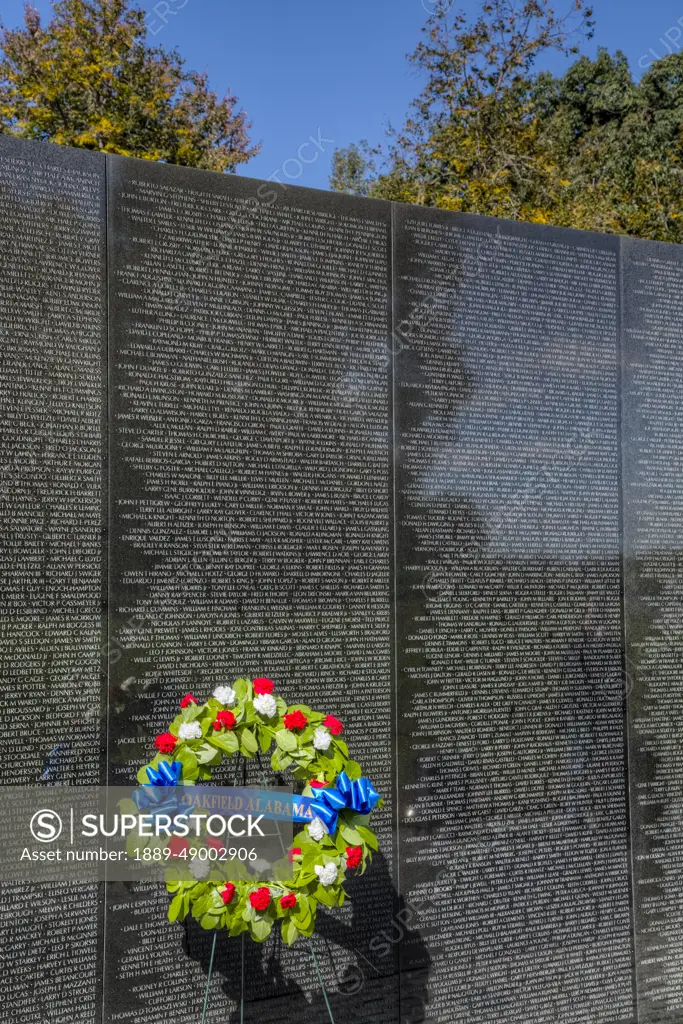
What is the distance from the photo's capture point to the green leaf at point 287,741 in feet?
12.7

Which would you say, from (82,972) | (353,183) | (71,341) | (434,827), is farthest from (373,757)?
(353,183)

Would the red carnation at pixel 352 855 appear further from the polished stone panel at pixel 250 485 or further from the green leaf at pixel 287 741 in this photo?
the polished stone panel at pixel 250 485

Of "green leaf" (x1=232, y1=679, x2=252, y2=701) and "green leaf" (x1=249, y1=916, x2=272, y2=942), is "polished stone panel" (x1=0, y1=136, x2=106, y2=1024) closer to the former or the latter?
"green leaf" (x1=232, y1=679, x2=252, y2=701)

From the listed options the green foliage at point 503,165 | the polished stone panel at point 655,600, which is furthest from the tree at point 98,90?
the polished stone panel at point 655,600

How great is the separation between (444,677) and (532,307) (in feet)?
8.17

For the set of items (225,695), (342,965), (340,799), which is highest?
(225,695)

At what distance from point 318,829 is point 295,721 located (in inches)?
18.1

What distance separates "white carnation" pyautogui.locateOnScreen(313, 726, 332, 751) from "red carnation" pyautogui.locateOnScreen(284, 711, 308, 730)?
0.07 meters

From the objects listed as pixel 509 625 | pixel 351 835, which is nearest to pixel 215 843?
pixel 351 835

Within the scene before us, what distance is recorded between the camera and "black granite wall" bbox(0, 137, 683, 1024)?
174 inches

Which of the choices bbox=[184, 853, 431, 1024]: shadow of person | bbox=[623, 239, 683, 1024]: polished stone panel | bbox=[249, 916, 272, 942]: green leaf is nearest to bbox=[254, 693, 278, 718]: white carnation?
bbox=[249, 916, 272, 942]: green leaf

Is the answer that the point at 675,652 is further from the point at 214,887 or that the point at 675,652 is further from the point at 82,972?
the point at 82,972

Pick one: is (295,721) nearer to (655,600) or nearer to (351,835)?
(351,835)

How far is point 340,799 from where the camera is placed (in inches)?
149
